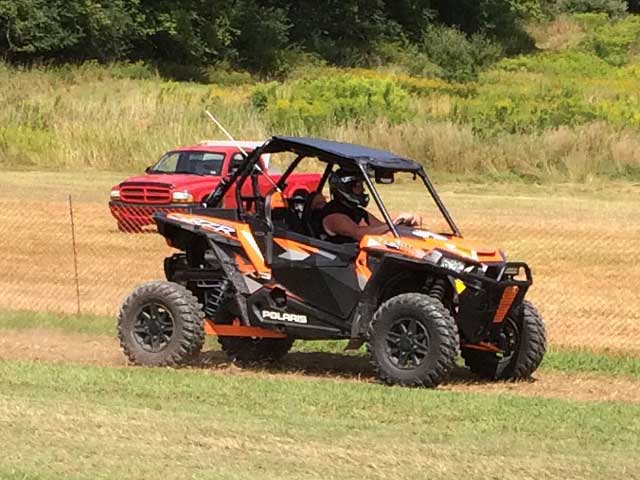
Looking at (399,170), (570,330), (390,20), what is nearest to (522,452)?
(399,170)

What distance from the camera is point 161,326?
1188 cm

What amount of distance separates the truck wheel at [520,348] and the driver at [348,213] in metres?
1.17

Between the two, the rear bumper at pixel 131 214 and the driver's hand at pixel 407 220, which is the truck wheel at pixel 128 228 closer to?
the rear bumper at pixel 131 214

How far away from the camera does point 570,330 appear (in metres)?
15.3

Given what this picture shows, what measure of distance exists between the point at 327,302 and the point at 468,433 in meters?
2.80

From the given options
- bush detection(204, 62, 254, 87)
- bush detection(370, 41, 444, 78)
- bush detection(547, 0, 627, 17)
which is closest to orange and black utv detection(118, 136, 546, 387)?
bush detection(204, 62, 254, 87)

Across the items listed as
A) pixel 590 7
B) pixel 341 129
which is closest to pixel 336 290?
pixel 341 129

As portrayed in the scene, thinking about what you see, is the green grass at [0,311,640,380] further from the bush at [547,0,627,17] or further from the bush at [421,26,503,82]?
the bush at [547,0,627,17]

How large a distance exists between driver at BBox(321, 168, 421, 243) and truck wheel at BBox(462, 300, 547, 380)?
1171 mm

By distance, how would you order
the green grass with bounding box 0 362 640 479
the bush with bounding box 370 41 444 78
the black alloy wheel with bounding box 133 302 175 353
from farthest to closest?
1. the bush with bounding box 370 41 444 78
2. the black alloy wheel with bounding box 133 302 175 353
3. the green grass with bounding box 0 362 640 479

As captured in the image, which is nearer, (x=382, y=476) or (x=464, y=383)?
(x=382, y=476)

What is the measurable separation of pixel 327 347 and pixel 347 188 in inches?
109

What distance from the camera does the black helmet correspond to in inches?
455

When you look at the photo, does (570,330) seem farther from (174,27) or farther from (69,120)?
(174,27)
